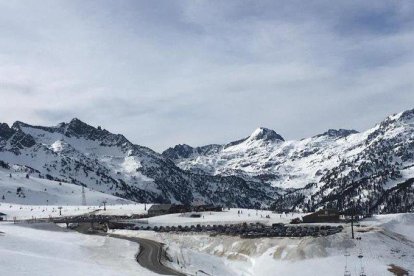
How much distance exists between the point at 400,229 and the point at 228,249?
49.6 metres

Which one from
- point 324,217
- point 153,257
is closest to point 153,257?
point 153,257

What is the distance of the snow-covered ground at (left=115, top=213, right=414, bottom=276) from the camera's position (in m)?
99.9

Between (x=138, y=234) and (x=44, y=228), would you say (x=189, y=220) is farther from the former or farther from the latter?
(x=44, y=228)

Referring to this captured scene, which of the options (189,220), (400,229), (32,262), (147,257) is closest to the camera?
(32,262)

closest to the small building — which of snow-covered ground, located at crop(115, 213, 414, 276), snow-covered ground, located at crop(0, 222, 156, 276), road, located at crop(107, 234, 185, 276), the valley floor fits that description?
the valley floor

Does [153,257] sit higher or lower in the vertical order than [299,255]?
higher

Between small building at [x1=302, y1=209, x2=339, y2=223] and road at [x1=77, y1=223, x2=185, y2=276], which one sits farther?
small building at [x1=302, y1=209, x2=339, y2=223]

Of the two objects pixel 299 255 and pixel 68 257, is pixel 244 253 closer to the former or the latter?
pixel 299 255

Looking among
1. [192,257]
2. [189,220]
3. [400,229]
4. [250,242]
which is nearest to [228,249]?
[250,242]

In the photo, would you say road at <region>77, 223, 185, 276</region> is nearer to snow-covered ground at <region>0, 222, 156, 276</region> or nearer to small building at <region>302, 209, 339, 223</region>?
snow-covered ground at <region>0, 222, 156, 276</region>

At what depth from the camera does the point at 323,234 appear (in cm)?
11794

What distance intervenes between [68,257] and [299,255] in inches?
1606

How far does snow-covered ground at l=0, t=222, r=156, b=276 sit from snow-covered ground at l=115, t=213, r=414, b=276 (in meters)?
10.6

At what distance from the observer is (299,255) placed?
10612 cm
